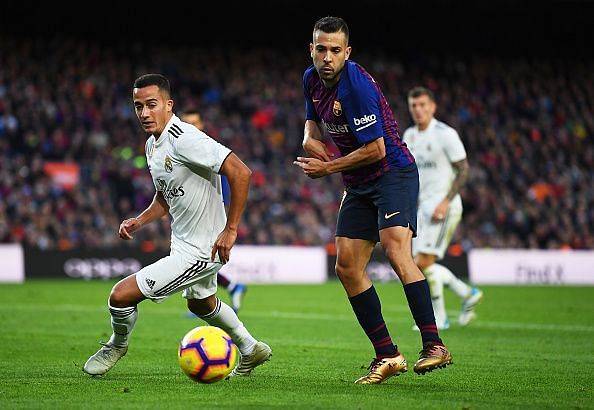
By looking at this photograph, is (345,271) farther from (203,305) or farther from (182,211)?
(182,211)

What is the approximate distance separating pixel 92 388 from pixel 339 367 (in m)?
2.21

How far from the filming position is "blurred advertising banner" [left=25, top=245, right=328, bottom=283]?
22469 mm

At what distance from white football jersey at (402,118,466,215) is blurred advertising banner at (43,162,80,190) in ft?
51.0

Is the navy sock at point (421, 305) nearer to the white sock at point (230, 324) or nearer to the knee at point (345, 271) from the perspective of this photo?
the knee at point (345, 271)

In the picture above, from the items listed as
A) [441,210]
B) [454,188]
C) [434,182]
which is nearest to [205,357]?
[441,210]

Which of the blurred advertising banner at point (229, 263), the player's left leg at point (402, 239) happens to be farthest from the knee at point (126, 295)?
the blurred advertising banner at point (229, 263)

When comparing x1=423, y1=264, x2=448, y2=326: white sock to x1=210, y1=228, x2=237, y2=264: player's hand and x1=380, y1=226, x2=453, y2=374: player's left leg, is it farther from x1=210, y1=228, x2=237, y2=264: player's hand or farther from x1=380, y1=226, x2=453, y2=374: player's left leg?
x1=210, y1=228, x2=237, y2=264: player's hand

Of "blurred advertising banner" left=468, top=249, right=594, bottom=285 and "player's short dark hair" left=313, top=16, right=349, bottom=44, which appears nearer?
"player's short dark hair" left=313, top=16, right=349, bottom=44

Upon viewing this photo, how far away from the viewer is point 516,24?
39156mm

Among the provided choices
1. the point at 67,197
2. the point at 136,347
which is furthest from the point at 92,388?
the point at 67,197

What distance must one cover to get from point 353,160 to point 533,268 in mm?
17952

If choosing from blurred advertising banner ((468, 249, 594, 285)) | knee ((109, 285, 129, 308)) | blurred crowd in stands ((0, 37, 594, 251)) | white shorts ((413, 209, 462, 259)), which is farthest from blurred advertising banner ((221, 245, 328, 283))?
knee ((109, 285, 129, 308))

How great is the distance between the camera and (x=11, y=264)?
72.4 feet

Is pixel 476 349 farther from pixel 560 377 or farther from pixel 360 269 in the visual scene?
pixel 360 269
